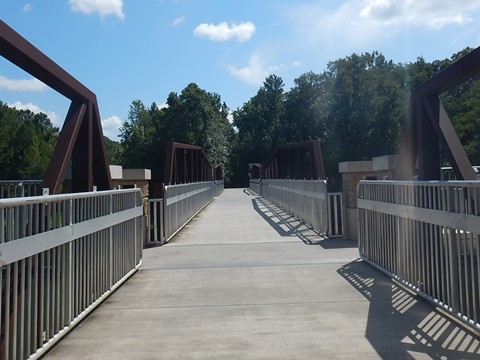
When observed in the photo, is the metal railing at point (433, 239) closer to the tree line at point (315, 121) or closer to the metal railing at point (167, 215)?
the metal railing at point (167, 215)

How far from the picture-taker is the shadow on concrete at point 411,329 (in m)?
3.96

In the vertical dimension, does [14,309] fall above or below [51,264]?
below

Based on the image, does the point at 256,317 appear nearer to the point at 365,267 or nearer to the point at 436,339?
the point at 436,339

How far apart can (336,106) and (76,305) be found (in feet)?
191

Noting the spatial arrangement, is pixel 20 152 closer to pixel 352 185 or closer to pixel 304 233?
pixel 304 233

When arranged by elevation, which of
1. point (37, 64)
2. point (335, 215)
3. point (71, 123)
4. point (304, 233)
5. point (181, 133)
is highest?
point (181, 133)

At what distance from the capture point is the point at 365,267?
767 cm

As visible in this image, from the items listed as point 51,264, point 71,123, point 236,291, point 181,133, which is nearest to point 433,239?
point 236,291

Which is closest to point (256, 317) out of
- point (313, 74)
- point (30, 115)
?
point (313, 74)

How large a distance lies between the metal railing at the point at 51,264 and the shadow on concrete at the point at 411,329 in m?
2.77

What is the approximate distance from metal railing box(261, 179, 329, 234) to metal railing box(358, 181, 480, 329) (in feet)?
13.1

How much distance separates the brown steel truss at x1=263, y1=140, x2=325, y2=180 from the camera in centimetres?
1588

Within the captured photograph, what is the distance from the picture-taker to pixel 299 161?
72.9 feet

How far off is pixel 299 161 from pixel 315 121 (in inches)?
1787
